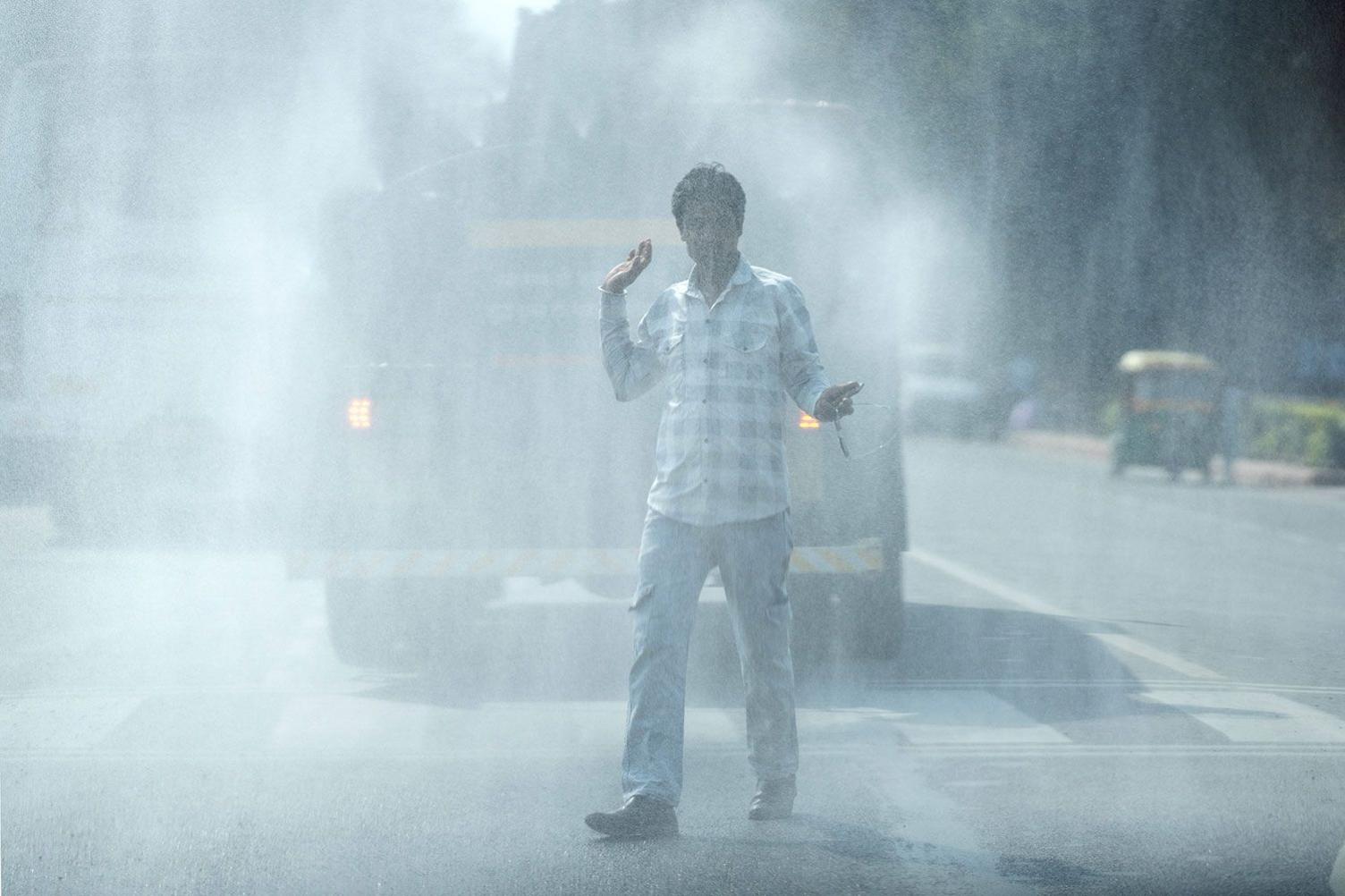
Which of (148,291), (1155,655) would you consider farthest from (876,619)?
(148,291)

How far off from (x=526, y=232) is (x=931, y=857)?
12.8 ft

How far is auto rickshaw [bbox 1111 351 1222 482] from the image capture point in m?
25.0

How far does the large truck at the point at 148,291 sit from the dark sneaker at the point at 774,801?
10.9ft

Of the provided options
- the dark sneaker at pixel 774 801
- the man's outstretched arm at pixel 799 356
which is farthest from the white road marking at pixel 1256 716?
the man's outstretched arm at pixel 799 356

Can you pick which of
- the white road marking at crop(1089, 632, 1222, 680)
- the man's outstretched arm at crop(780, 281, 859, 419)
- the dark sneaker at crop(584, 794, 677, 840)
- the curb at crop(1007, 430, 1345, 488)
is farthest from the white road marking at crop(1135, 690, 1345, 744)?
the curb at crop(1007, 430, 1345, 488)

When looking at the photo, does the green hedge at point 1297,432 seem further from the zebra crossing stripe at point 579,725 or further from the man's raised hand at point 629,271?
the man's raised hand at point 629,271

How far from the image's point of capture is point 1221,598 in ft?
36.0

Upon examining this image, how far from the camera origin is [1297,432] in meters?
26.2

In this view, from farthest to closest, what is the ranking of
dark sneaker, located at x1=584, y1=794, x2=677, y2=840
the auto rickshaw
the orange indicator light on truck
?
1. the auto rickshaw
2. the orange indicator light on truck
3. dark sneaker, located at x1=584, y1=794, x2=677, y2=840

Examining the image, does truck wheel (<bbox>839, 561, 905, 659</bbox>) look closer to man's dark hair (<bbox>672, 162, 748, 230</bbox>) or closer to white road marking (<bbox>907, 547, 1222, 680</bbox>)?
white road marking (<bbox>907, 547, 1222, 680</bbox>)

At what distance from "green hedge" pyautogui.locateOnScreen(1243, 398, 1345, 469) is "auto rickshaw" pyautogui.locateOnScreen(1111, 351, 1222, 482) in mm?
1302

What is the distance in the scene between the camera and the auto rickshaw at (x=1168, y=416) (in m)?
25.0

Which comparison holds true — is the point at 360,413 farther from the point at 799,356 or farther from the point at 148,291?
the point at 799,356

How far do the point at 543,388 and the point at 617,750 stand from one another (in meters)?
1.79
